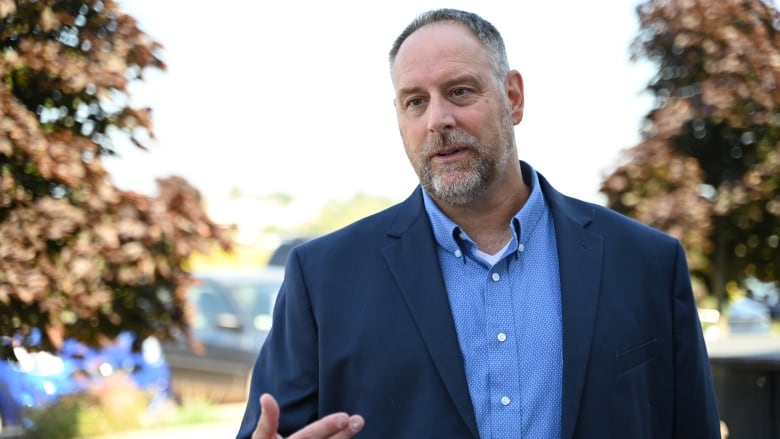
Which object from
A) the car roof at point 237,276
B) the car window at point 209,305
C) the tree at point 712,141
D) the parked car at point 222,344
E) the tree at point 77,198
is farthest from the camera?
the car roof at point 237,276

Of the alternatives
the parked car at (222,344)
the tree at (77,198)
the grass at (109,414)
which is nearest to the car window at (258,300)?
the parked car at (222,344)

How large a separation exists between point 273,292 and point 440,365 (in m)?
10.3

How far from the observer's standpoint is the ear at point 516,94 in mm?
2916

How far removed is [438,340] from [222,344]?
31.3ft

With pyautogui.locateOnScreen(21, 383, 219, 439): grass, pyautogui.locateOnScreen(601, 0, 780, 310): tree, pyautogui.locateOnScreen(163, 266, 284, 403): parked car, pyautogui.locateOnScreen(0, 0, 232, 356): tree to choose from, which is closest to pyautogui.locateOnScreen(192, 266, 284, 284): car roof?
pyautogui.locateOnScreen(163, 266, 284, 403): parked car

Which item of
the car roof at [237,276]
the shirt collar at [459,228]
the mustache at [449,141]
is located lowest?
the car roof at [237,276]

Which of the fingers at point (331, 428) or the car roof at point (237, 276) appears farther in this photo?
the car roof at point (237, 276)

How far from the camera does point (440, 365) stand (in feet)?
8.21

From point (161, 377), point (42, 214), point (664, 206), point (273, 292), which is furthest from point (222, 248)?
point (273, 292)

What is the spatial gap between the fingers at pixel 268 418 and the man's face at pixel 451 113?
0.72 metres

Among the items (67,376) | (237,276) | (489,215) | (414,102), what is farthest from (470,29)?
(237,276)

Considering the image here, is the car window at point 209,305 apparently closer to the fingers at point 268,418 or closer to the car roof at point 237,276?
the car roof at point 237,276

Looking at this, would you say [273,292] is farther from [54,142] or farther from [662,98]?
[54,142]

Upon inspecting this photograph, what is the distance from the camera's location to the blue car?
699 centimetres
